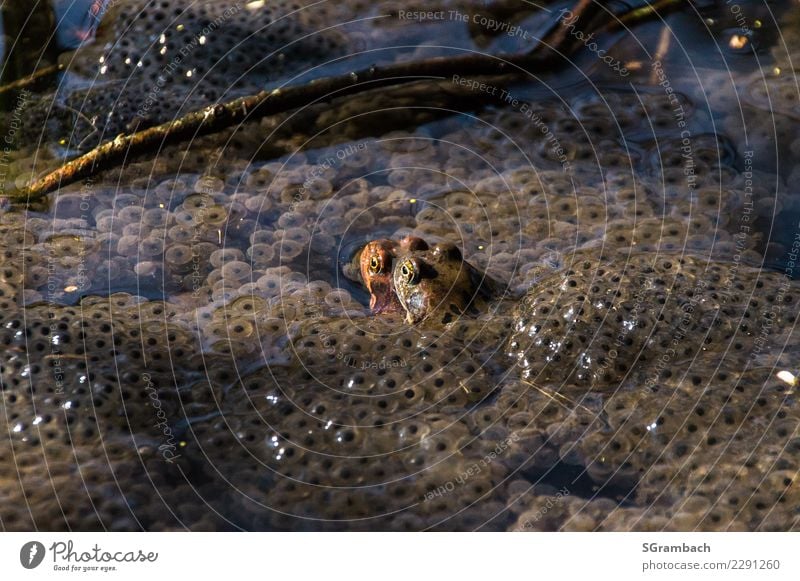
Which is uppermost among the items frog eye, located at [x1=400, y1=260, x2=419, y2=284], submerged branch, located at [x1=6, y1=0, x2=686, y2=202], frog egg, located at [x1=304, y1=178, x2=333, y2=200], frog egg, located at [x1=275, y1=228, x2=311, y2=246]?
submerged branch, located at [x1=6, y1=0, x2=686, y2=202]

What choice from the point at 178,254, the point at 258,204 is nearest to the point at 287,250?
the point at 258,204

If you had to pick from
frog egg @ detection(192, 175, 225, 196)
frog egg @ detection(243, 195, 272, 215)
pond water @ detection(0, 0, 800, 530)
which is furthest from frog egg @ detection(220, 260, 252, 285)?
frog egg @ detection(192, 175, 225, 196)

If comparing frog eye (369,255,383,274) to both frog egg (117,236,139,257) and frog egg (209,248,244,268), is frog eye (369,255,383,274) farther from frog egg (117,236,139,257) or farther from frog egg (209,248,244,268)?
frog egg (117,236,139,257)

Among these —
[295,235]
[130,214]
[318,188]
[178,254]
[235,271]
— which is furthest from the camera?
[318,188]

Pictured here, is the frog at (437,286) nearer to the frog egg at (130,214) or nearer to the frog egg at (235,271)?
the frog egg at (235,271)

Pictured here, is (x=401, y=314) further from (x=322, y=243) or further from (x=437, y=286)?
(x=322, y=243)
